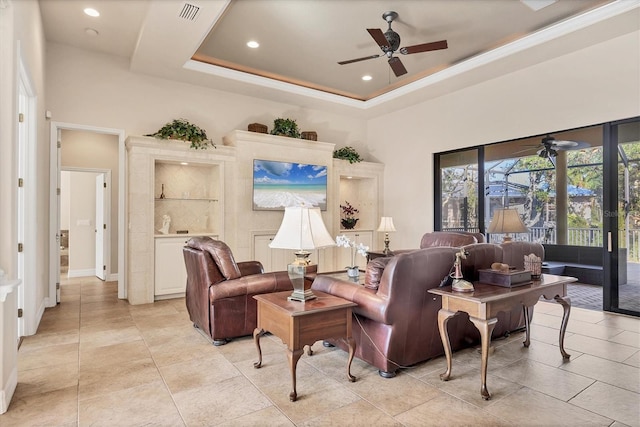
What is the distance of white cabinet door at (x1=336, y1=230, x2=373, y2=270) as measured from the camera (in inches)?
276

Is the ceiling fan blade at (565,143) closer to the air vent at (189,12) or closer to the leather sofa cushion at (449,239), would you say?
the leather sofa cushion at (449,239)

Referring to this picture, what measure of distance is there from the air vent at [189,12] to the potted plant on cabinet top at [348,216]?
457 centimetres

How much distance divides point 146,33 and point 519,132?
17.1ft

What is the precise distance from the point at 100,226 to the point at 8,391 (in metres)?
5.28

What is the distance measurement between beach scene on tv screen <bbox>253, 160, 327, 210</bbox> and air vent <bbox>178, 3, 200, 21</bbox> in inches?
95.2

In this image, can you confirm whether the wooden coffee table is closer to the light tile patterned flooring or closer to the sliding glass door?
the light tile patterned flooring

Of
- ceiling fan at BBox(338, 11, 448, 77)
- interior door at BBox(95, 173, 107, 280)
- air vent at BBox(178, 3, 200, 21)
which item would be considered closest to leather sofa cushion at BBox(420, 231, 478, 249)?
ceiling fan at BBox(338, 11, 448, 77)

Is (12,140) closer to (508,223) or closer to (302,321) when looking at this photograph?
(302,321)

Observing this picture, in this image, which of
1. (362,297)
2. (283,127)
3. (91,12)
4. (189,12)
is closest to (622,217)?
(362,297)

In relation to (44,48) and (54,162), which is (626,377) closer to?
(54,162)

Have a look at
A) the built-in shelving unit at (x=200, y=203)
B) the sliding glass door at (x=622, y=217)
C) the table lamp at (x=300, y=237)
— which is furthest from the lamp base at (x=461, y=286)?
the built-in shelving unit at (x=200, y=203)

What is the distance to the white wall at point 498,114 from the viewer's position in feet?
14.5

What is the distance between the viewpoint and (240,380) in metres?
2.65

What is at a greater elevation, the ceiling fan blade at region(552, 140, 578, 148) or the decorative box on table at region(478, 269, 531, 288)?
the ceiling fan blade at region(552, 140, 578, 148)
